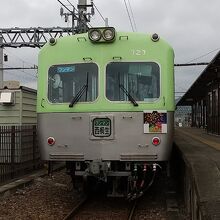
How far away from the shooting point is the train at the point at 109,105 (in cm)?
909

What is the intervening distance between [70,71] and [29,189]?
359 centimetres

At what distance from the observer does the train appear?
9086mm

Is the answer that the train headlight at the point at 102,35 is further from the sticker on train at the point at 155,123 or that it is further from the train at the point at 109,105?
the sticker on train at the point at 155,123

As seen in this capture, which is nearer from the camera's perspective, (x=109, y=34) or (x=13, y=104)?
(x=109, y=34)

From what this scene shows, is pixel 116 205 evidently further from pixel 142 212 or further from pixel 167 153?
pixel 167 153

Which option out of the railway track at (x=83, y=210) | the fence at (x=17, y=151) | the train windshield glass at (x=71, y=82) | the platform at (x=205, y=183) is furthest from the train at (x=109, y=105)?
the fence at (x=17, y=151)

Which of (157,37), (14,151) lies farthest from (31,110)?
(157,37)

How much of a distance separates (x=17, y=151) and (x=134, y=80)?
5.18m

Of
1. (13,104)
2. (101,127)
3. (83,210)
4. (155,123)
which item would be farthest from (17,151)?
(155,123)

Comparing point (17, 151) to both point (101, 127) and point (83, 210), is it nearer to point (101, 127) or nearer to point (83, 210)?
point (83, 210)

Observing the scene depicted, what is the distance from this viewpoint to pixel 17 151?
13305mm

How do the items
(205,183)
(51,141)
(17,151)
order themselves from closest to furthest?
(205,183) < (51,141) < (17,151)

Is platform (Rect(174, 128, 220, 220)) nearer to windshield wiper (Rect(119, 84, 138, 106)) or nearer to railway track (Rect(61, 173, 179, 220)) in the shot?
railway track (Rect(61, 173, 179, 220))

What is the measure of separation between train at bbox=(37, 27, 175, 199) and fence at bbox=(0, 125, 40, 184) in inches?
118
